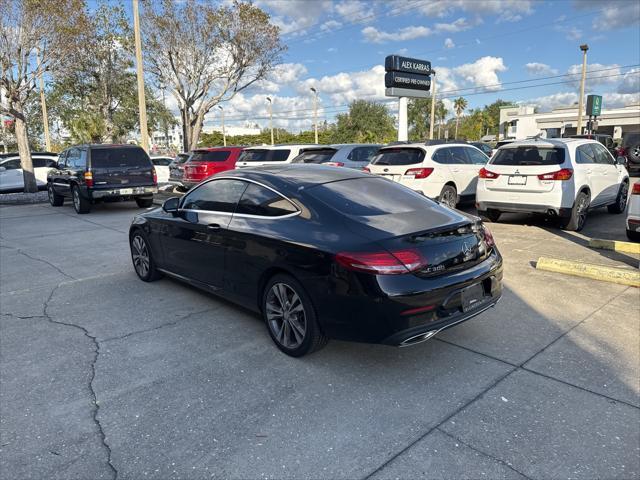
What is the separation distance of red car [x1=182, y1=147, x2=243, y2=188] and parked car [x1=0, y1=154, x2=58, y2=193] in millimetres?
7496

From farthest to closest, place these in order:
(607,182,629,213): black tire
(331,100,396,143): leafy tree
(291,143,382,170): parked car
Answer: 1. (331,100,396,143): leafy tree
2. (291,143,382,170): parked car
3. (607,182,629,213): black tire

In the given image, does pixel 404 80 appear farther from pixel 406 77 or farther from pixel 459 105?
pixel 459 105

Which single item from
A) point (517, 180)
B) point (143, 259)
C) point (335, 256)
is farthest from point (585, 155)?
point (143, 259)

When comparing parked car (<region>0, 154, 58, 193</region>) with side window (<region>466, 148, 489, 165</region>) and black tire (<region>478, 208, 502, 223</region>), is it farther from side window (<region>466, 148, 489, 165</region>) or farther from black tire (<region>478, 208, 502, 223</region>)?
black tire (<region>478, 208, 502, 223</region>)

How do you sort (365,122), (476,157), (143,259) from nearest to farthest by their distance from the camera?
(143,259)
(476,157)
(365,122)

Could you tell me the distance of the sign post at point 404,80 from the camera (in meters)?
19.4

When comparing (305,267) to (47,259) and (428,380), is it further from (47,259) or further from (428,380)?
(47,259)

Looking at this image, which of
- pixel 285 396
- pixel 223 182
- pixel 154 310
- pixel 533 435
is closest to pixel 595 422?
pixel 533 435

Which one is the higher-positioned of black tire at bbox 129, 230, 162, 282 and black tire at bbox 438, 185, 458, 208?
black tire at bbox 438, 185, 458, 208

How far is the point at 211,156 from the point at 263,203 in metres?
10.9

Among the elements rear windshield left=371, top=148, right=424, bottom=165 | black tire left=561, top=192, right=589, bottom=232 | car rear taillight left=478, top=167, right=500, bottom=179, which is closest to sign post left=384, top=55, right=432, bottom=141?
rear windshield left=371, top=148, right=424, bottom=165

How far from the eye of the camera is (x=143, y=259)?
6000mm

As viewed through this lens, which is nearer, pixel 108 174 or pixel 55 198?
pixel 108 174

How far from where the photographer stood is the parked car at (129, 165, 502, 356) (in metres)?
3.28
